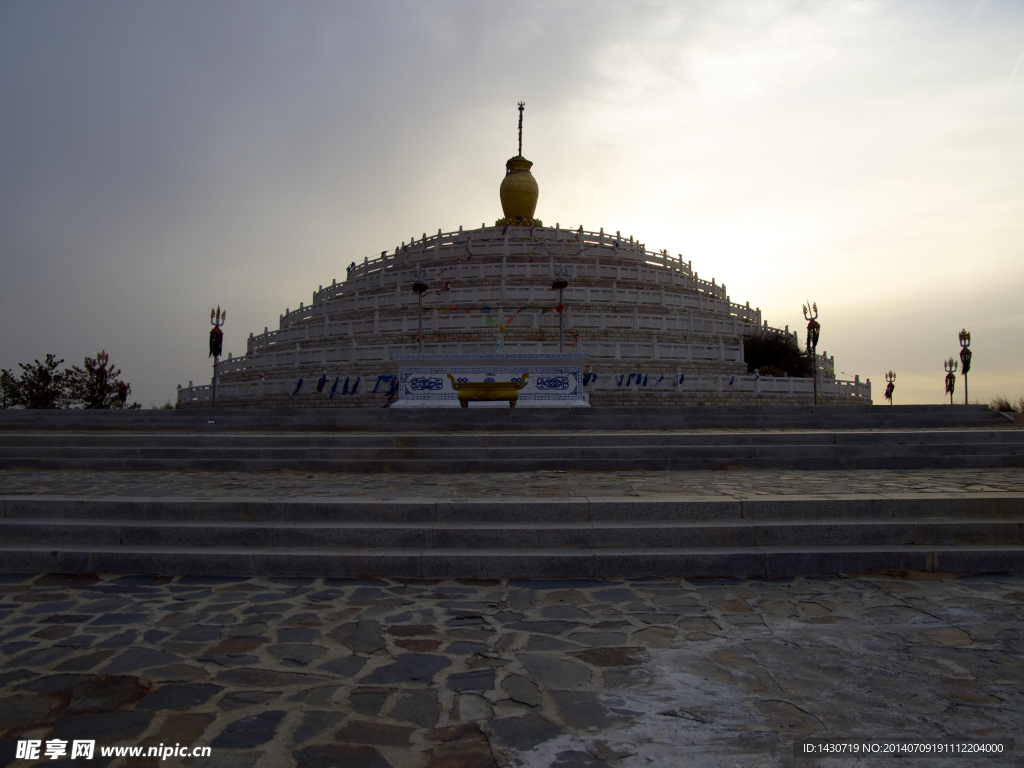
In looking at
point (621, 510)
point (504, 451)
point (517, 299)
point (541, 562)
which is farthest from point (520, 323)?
point (541, 562)

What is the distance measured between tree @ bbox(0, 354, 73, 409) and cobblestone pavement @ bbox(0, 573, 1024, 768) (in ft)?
110

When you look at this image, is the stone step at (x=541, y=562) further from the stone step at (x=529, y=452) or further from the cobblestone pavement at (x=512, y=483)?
the stone step at (x=529, y=452)

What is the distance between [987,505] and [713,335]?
2587cm

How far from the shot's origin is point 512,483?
→ 29.0ft

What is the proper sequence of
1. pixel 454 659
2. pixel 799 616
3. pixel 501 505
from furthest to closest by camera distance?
pixel 501 505 < pixel 799 616 < pixel 454 659

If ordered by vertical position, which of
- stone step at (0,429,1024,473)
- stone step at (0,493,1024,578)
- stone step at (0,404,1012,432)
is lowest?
stone step at (0,493,1024,578)

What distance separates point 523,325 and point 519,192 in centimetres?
1669

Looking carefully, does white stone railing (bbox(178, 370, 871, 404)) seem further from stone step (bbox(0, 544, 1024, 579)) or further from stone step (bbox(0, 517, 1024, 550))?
stone step (bbox(0, 544, 1024, 579))

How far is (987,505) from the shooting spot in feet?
21.4

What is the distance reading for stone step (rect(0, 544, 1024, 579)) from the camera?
18.7 ft

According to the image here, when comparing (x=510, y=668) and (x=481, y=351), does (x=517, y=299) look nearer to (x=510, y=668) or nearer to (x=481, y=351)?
(x=481, y=351)

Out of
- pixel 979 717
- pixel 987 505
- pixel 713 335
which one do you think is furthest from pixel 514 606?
pixel 713 335

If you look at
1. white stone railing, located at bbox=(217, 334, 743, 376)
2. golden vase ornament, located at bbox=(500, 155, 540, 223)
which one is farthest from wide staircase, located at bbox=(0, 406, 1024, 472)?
golden vase ornament, located at bbox=(500, 155, 540, 223)

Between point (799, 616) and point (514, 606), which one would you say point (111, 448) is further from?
point (799, 616)
